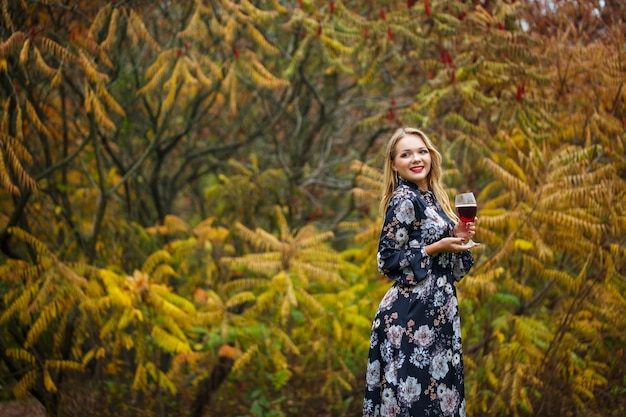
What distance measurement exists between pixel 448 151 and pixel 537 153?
0.79 metres

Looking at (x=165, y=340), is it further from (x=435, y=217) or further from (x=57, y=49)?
(x=435, y=217)

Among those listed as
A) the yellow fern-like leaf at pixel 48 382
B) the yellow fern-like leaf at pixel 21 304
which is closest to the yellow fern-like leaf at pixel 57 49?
the yellow fern-like leaf at pixel 21 304

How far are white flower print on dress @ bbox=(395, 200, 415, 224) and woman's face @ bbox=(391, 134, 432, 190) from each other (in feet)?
0.55

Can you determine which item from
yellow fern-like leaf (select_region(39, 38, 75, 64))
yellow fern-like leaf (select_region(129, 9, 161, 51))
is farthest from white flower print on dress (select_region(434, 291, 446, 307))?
yellow fern-like leaf (select_region(129, 9, 161, 51))

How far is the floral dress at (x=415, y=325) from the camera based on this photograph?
320cm

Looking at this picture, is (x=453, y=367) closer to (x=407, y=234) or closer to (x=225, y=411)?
(x=407, y=234)

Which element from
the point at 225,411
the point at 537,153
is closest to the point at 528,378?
the point at 537,153

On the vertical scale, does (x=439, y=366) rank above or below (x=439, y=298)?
below

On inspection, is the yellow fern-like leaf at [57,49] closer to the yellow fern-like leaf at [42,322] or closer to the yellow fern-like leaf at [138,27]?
the yellow fern-like leaf at [138,27]

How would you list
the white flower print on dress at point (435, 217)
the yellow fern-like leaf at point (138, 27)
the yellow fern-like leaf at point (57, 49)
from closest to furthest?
1. the white flower print on dress at point (435, 217)
2. the yellow fern-like leaf at point (57, 49)
3. the yellow fern-like leaf at point (138, 27)

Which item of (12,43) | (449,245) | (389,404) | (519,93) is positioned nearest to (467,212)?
(449,245)

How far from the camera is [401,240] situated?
3.28 meters

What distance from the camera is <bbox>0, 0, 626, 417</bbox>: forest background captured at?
16.1 ft

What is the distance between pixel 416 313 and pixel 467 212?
0.58 metres
